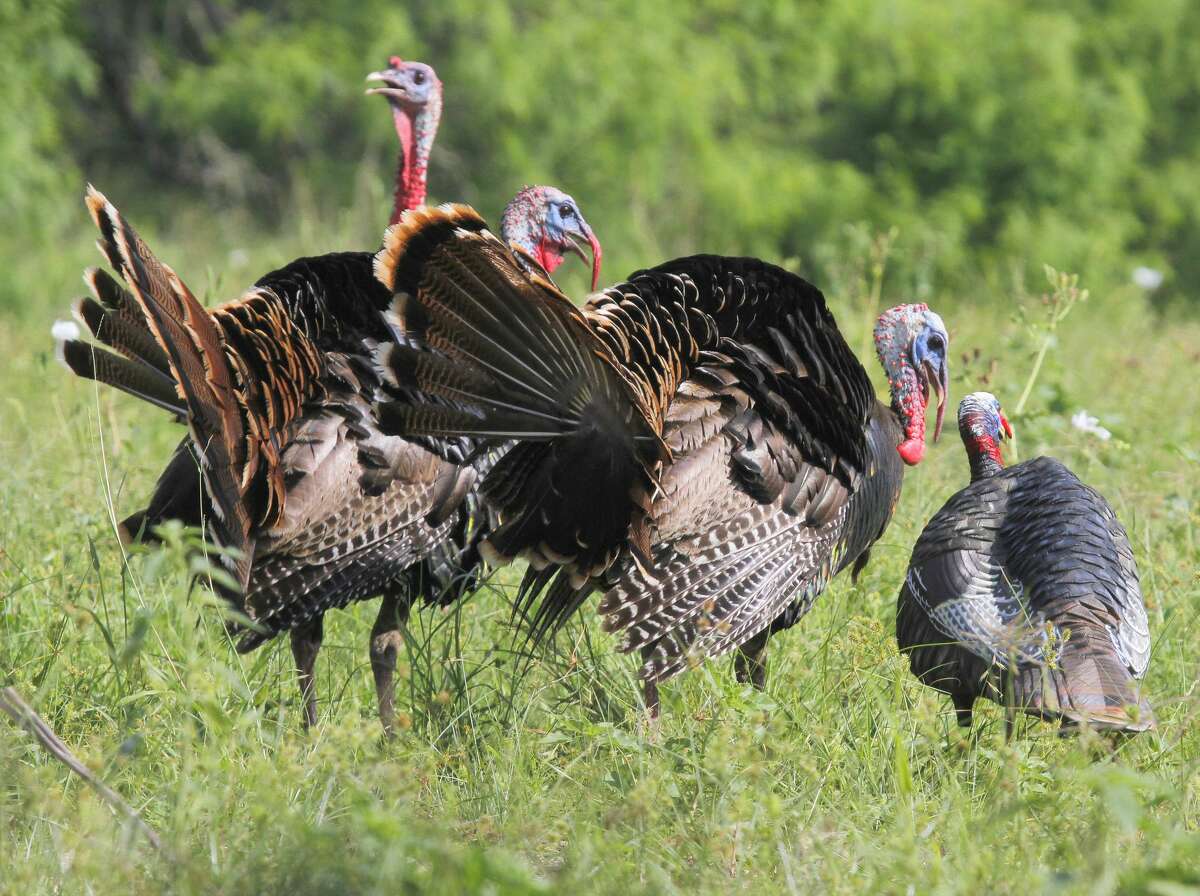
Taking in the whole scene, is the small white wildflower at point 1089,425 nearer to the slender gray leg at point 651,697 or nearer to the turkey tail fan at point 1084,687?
the turkey tail fan at point 1084,687

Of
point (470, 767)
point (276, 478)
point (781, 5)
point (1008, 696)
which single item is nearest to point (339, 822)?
point (470, 767)

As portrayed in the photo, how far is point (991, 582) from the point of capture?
11.3 ft

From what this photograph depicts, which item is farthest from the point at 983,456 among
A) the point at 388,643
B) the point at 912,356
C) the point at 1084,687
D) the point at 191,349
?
the point at 191,349

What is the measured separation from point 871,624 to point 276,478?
1366 millimetres

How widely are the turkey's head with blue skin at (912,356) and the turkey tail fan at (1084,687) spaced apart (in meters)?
1.13

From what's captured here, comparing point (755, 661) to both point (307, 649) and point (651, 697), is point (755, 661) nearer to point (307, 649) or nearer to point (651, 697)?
point (651, 697)

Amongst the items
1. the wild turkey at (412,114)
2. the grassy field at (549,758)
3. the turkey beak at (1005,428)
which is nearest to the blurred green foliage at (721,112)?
the wild turkey at (412,114)

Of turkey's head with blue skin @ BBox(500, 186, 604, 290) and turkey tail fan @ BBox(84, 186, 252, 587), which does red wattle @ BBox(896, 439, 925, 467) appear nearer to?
turkey's head with blue skin @ BBox(500, 186, 604, 290)

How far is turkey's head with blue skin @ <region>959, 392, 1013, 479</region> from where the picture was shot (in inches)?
160

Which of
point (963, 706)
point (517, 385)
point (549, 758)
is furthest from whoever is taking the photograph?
point (963, 706)

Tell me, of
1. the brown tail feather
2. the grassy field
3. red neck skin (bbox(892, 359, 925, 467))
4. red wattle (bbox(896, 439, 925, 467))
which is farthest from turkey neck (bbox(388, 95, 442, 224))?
red wattle (bbox(896, 439, 925, 467))

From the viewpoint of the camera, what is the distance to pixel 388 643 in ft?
12.9

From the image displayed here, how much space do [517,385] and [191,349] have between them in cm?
66

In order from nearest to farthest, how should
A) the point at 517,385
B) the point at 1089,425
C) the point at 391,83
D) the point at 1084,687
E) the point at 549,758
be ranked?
the point at 1084,687 < the point at 517,385 < the point at 549,758 < the point at 1089,425 < the point at 391,83
